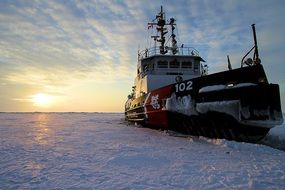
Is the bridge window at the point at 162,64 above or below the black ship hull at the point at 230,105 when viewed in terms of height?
above

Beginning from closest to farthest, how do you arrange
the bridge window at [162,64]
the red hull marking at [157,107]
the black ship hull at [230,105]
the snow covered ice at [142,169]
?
the snow covered ice at [142,169] < the black ship hull at [230,105] < the red hull marking at [157,107] < the bridge window at [162,64]

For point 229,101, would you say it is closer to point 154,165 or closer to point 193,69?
point 154,165

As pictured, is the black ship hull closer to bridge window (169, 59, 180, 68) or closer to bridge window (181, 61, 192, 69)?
bridge window (169, 59, 180, 68)

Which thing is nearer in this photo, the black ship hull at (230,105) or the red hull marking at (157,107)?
the black ship hull at (230,105)

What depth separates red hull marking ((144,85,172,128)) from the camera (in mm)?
9898

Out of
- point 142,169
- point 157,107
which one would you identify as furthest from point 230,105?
point 142,169

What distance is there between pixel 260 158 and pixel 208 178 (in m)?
1.96

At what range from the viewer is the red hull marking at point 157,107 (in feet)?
32.5

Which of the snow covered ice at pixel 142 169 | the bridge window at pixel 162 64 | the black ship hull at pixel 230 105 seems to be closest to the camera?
the snow covered ice at pixel 142 169

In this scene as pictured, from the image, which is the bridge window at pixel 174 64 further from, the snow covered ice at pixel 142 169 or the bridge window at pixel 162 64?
the snow covered ice at pixel 142 169

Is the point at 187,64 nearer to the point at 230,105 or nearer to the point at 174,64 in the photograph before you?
the point at 174,64

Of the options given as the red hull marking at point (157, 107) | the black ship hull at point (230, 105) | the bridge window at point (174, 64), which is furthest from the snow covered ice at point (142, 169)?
the bridge window at point (174, 64)

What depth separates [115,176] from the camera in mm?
3686

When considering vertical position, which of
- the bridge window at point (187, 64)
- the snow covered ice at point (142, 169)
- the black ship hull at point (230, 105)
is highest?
the bridge window at point (187, 64)
